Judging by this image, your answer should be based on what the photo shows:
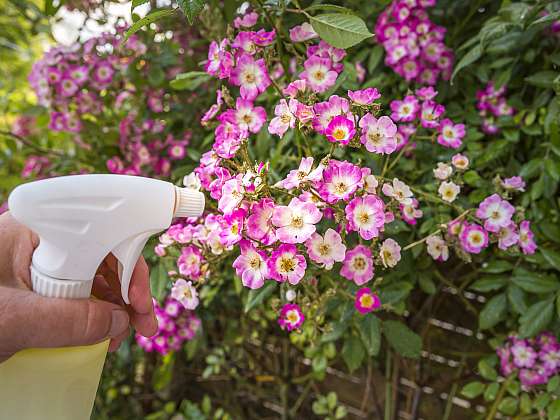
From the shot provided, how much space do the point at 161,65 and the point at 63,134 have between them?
0.48 metres

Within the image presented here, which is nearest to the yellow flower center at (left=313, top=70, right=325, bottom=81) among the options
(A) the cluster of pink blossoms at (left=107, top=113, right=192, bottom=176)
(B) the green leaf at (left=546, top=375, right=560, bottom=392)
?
(A) the cluster of pink blossoms at (left=107, top=113, right=192, bottom=176)

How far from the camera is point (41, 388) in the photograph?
540 millimetres

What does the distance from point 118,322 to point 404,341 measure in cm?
47

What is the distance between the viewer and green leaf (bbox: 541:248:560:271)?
844 millimetres

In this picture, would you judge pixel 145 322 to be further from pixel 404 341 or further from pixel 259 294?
pixel 404 341

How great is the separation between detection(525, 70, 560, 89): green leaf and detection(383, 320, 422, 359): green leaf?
0.46 metres

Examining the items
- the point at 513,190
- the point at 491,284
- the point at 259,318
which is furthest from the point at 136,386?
the point at 513,190

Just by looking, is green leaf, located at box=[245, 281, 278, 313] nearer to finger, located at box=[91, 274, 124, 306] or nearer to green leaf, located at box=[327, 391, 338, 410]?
finger, located at box=[91, 274, 124, 306]

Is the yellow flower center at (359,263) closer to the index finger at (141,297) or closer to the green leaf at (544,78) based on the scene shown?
the index finger at (141,297)

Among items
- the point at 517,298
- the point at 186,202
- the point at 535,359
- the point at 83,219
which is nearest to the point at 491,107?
the point at 517,298

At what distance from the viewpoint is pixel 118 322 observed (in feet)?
1.89

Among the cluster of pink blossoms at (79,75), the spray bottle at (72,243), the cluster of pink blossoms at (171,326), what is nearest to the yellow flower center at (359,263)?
the spray bottle at (72,243)

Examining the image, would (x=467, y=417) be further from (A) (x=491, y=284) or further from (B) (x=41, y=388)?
(B) (x=41, y=388)

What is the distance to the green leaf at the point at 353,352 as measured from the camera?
89 centimetres
